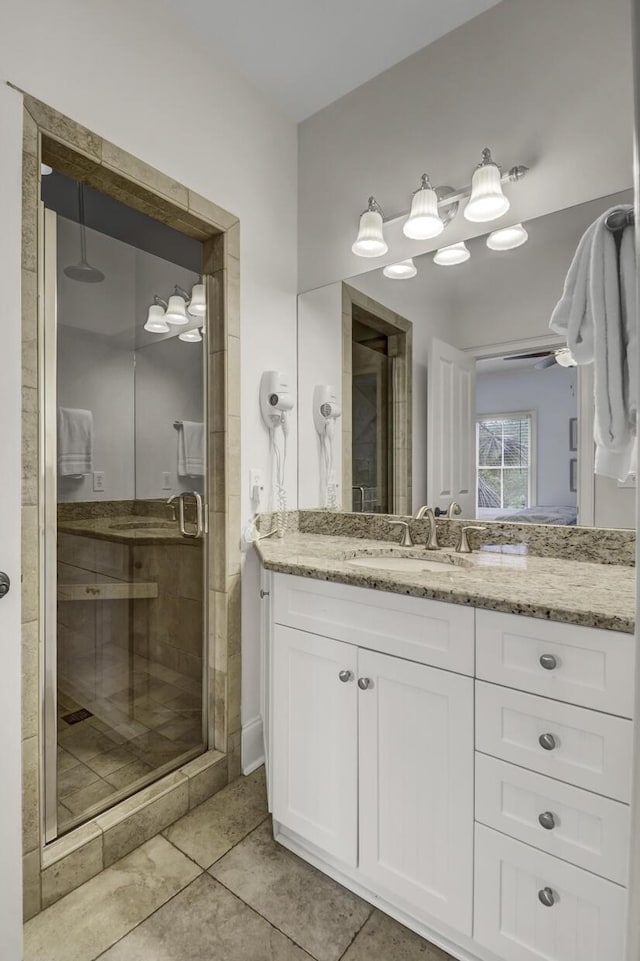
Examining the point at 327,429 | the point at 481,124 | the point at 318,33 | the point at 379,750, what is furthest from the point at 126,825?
the point at 318,33

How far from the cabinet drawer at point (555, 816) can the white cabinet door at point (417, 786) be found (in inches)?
2.0

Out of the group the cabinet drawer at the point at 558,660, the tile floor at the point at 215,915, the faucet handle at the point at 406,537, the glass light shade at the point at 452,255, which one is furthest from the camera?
the faucet handle at the point at 406,537

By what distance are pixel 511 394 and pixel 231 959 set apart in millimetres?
1766

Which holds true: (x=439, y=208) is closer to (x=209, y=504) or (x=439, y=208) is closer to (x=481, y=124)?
(x=481, y=124)

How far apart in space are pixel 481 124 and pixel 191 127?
101cm

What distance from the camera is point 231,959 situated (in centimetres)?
119

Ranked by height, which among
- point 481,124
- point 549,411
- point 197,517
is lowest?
point 197,517

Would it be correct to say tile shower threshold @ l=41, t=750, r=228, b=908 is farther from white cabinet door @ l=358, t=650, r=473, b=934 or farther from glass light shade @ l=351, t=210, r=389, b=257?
glass light shade @ l=351, t=210, r=389, b=257

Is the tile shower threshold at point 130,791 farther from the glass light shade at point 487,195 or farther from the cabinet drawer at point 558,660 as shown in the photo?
the glass light shade at point 487,195

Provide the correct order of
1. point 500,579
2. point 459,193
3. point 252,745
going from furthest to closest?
point 252,745 < point 459,193 < point 500,579

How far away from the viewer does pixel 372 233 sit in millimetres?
1928

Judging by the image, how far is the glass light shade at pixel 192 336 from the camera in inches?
73.6

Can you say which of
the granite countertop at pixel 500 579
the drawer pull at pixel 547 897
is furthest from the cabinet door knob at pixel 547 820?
the granite countertop at pixel 500 579

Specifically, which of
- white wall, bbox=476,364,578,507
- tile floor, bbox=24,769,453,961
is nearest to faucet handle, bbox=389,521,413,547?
white wall, bbox=476,364,578,507
